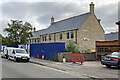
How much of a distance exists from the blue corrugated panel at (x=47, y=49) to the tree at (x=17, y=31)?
915 cm

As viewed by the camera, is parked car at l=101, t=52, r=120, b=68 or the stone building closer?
parked car at l=101, t=52, r=120, b=68

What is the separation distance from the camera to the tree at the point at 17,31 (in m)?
33.2

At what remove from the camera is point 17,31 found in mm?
33938

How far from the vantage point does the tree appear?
3325 centimetres

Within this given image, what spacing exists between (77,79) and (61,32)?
27058 mm

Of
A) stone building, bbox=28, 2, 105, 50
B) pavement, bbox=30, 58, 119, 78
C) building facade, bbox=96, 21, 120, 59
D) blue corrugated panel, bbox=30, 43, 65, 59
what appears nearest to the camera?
pavement, bbox=30, 58, 119, 78

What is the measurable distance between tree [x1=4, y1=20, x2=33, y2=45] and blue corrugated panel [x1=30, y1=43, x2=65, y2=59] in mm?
9154

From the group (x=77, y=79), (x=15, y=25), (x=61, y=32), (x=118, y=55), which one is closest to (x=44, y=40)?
(x=61, y=32)

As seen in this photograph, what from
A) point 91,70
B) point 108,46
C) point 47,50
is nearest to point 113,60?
point 91,70

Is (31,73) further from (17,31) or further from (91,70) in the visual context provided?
(17,31)

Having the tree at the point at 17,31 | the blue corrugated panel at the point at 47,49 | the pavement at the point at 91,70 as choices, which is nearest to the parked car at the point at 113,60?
the pavement at the point at 91,70

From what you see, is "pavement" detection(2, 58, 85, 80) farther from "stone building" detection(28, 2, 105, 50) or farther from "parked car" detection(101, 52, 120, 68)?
"stone building" detection(28, 2, 105, 50)

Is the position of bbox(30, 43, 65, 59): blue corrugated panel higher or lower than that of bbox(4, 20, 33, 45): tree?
lower

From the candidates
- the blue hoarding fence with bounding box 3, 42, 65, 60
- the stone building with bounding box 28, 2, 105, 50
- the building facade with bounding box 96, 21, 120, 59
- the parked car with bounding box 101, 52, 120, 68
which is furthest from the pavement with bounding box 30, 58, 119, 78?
the stone building with bounding box 28, 2, 105, 50
